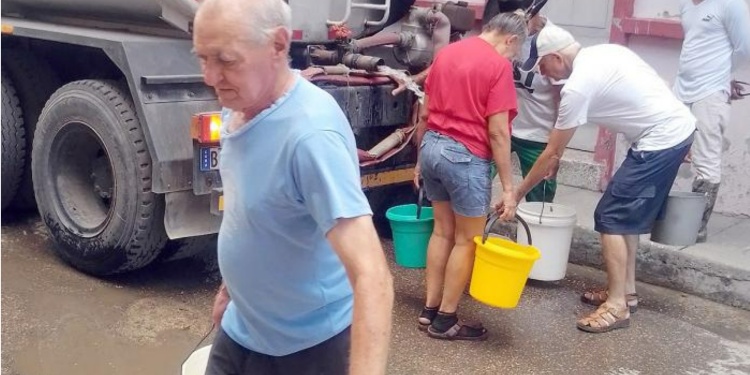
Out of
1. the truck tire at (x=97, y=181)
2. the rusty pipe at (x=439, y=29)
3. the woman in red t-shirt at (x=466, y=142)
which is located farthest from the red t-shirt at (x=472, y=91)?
the truck tire at (x=97, y=181)

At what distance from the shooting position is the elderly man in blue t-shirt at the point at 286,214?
1895mm

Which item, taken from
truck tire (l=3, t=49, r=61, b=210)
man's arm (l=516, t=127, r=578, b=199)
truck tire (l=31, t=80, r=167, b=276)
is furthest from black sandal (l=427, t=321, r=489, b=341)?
truck tire (l=3, t=49, r=61, b=210)

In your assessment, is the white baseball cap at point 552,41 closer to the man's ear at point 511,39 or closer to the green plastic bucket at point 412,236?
the man's ear at point 511,39

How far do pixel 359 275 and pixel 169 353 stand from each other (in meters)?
2.52

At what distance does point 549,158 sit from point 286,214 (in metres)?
2.69

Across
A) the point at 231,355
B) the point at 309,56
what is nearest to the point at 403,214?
the point at 309,56

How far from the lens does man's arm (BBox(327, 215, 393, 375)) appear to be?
6.10ft

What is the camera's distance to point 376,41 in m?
5.46

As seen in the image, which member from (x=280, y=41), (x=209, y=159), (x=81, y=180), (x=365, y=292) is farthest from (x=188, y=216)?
(x=365, y=292)

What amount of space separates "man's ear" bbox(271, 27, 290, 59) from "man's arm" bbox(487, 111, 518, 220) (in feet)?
7.86

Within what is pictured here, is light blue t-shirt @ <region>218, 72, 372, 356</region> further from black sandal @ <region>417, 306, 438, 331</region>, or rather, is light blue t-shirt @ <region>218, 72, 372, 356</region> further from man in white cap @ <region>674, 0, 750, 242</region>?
man in white cap @ <region>674, 0, 750, 242</region>

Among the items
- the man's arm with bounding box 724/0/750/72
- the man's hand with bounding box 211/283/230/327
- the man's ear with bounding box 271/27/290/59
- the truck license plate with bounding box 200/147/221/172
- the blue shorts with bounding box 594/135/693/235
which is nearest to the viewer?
the man's ear with bounding box 271/27/290/59

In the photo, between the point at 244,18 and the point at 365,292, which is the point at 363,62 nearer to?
the point at 244,18

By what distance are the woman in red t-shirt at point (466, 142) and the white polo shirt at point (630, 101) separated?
35cm
